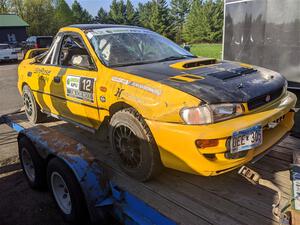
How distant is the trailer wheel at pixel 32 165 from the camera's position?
364cm

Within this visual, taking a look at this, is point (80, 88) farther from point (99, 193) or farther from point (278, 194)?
point (278, 194)

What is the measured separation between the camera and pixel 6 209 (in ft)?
12.4

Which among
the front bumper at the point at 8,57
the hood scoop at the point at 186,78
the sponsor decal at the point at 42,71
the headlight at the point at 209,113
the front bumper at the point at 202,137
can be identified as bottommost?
the front bumper at the point at 8,57

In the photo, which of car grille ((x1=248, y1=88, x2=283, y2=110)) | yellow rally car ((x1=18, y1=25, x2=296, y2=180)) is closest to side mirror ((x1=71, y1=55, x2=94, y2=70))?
yellow rally car ((x1=18, y1=25, x2=296, y2=180))

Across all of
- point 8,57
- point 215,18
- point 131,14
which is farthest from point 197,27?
point 8,57

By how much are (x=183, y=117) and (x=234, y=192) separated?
30.0 inches

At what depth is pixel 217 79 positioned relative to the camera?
2789mm

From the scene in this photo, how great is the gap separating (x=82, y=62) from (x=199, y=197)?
80.4 inches

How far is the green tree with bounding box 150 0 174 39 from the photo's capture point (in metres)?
56.2

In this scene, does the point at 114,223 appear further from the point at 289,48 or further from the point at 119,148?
the point at 289,48

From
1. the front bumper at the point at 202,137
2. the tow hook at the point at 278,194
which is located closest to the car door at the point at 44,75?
the front bumper at the point at 202,137

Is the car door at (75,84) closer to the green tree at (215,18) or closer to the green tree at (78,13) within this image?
the green tree at (215,18)

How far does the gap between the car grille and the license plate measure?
0.20m

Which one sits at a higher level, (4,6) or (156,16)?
(4,6)
